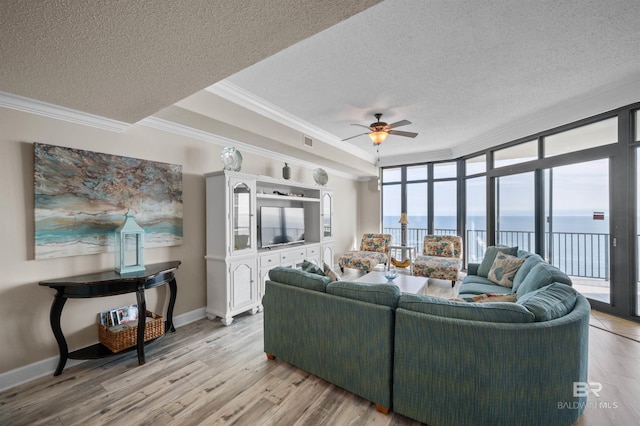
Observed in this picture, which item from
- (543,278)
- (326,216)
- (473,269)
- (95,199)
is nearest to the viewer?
(543,278)

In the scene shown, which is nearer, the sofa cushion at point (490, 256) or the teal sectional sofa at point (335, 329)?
the teal sectional sofa at point (335, 329)

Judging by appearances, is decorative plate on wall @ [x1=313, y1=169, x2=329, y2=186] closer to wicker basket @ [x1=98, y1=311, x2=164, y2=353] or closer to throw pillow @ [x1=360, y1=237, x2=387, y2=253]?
throw pillow @ [x1=360, y1=237, x2=387, y2=253]

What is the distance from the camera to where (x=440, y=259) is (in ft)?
16.4

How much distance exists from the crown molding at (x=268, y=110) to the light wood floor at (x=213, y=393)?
2.65 metres

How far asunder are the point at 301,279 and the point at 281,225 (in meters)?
2.23

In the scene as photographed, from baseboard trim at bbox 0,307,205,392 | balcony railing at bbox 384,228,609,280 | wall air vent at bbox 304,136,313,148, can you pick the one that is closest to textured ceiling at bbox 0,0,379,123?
baseboard trim at bbox 0,307,205,392

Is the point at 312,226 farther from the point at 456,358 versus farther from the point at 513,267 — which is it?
the point at 456,358

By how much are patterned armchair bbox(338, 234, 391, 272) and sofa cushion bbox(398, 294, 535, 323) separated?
12.1 feet

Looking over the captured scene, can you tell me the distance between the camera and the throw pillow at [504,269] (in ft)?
10.7

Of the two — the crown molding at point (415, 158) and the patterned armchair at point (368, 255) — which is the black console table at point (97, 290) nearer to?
the patterned armchair at point (368, 255)

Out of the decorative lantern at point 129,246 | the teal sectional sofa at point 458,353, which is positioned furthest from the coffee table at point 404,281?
the decorative lantern at point 129,246

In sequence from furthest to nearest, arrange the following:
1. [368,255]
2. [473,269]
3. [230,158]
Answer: [368,255]
[473,269]
[230,158]

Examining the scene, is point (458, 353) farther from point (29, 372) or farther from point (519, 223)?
point (519, 223)

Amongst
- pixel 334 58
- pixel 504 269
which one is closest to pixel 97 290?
pixel 334 58
